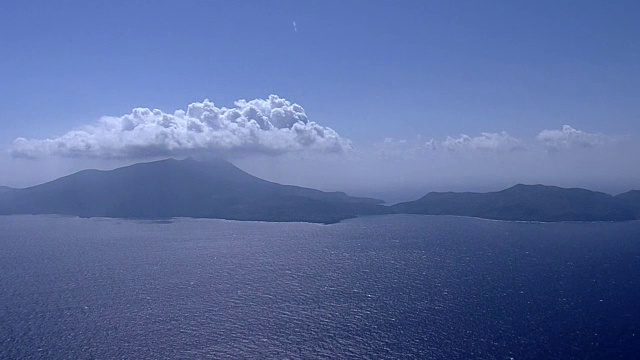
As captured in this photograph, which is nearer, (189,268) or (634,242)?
(189,268)

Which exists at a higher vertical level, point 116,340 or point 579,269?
point 579,269

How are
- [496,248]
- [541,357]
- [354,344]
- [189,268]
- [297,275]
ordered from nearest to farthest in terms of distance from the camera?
[541,357]
[354,344]
[297,275]
[189,268]
[496,248]

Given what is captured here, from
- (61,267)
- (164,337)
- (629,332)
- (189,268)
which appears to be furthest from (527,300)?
(61,267)

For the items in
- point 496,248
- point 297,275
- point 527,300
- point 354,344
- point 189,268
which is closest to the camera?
point 354,344

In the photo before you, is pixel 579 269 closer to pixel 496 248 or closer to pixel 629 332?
pixel 496 248

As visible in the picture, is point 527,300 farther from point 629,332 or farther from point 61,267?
point 61,267

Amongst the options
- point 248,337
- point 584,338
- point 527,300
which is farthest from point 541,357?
point 248,337
